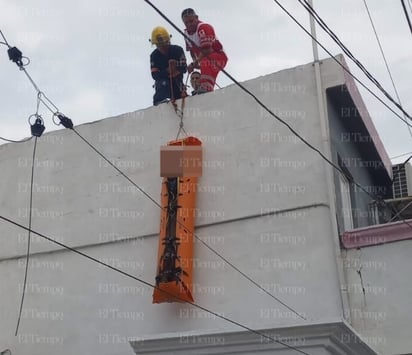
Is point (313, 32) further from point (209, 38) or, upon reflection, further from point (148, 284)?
point (148, 284)

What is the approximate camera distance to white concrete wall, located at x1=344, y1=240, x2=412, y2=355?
9.54 m

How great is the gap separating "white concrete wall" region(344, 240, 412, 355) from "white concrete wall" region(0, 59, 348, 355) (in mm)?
341

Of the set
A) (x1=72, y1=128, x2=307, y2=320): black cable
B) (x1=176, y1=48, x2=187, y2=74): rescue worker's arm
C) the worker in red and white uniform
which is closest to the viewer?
(x1=72, y1=128, x2=307, y2=320): black cable

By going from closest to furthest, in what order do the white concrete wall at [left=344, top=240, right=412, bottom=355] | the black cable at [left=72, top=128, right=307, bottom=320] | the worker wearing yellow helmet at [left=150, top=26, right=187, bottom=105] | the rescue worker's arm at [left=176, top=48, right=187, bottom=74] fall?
the white concrete wall at [left=344, top=240, right=412, bottom=355] → the black cable at [left=72, top=128, right=307, bottom=320] → the worker wearing yellow helmet at [left=150, top=26, right=187, bottom=105] → the rescue worker's arm at [left=176, top=48, right=187, bottom=74]

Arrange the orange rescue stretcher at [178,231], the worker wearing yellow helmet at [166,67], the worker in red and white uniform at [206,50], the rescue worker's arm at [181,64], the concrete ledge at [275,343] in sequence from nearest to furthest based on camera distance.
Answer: the concrete ledge at [275,343]
the orange rescue stretcher at [178,231]
the worker in red and white uniform at [206,50]
the worker wearing yellow helmet at [166,67]
the rescue worker's arm at [181,64]

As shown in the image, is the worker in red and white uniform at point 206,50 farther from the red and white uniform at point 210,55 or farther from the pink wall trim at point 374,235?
the pink wall trim at point 374,235

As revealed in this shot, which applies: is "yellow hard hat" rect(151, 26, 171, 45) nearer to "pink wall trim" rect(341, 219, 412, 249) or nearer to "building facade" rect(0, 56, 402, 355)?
"building facade" rect(0, 56, 402, 355)

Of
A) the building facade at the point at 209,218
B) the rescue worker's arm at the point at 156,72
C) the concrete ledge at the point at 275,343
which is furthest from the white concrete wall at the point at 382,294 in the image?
the rescue worker's arm at the point at 156,72

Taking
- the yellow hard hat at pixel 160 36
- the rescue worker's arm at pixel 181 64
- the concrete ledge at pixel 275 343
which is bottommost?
the concrete ledge at pixel 275 343

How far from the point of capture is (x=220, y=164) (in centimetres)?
1130

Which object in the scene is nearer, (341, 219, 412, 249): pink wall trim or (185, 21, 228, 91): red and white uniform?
(341, 219, 412, 249): pink wall trim

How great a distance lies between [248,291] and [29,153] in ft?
16.9

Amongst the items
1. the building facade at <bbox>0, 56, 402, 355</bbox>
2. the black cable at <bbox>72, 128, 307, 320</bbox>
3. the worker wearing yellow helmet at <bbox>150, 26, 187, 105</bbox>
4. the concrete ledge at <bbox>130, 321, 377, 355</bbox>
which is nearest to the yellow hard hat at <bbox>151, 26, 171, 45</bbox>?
the worker wearing yellow helmet at <bbox>150, 26, 187, 105</bbox>

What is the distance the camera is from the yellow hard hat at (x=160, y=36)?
12.8 meters
